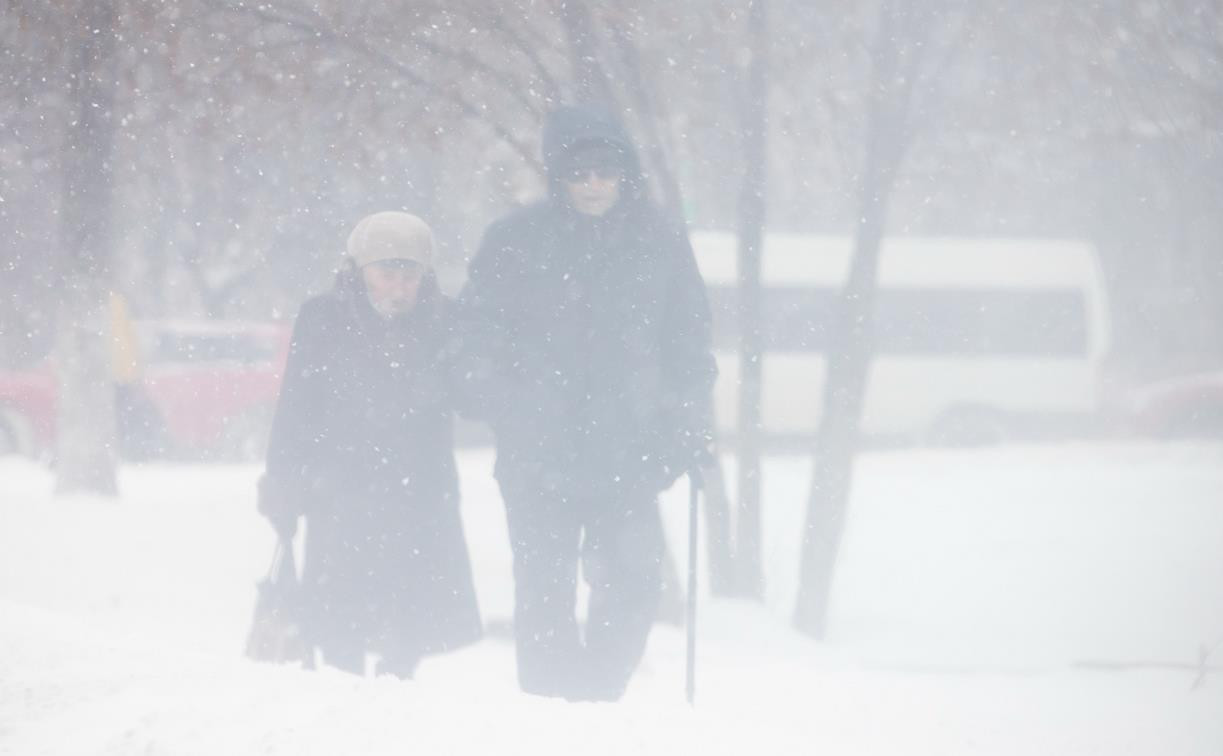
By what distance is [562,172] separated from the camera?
3643 mm

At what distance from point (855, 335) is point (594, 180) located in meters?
3.12

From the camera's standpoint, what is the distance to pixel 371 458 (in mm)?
3809

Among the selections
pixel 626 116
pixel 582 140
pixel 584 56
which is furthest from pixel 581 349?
pixel 626 116

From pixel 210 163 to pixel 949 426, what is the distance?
13.2 metres

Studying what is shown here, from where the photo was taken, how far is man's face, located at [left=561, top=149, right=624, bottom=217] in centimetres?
359

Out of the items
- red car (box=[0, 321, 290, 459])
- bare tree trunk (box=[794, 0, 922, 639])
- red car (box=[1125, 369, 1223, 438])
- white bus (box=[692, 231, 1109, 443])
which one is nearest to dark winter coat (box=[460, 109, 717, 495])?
bare tree trunk (box=[794, 0, 922, 639])

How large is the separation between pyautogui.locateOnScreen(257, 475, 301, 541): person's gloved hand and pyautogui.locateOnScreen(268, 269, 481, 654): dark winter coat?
1cm

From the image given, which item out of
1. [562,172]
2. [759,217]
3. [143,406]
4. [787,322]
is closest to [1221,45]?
[759,217]

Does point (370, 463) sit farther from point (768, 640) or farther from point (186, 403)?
point (186, 403)

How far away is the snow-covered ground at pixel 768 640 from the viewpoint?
7.95 ft

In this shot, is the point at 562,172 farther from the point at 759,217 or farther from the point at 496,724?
the point at 759,217

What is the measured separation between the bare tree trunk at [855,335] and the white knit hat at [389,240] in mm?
3120

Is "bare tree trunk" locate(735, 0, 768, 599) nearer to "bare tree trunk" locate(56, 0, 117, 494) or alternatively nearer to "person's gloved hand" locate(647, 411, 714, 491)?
"person's gloved hand" locate(647, 411, 714, 491)

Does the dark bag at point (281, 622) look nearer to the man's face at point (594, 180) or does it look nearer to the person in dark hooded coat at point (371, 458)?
the person in dark hooded coat at point (371, 458)
